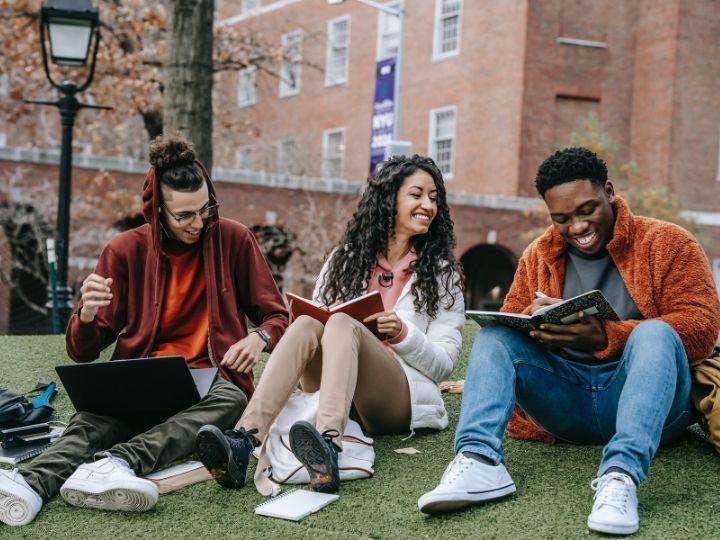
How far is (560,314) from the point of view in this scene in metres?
3.54

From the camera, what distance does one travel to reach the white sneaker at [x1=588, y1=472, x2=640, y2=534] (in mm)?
3109

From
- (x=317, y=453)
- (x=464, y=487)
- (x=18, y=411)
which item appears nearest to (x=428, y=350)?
(x=317, y=453)

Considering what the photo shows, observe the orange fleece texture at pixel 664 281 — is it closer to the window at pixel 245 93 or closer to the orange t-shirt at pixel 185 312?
the orange t-shirt at pixel 185 312

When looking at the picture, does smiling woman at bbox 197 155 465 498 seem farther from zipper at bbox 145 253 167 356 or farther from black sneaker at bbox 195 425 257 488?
zipper at bbox 145 253 167 356

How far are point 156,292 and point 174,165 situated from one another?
1.99 feet

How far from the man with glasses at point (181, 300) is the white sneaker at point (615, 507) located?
1692 mm

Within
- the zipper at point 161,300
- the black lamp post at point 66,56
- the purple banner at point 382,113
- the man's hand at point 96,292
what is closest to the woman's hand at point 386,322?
the zipper at point 161,300

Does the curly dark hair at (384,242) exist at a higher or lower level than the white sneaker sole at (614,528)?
higher

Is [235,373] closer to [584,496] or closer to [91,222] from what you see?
[584,496]

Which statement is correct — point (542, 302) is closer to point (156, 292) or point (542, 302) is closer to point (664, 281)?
point (664, 281)

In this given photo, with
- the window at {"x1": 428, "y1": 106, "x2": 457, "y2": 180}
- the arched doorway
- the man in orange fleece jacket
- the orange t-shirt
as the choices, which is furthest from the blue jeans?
the window at {"x1": 428, "y1": 106, "x2": 457, "y2": 180}

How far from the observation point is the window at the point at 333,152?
2936cm

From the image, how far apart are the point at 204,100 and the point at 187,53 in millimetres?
474

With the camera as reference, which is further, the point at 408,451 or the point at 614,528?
the point at 408,451
